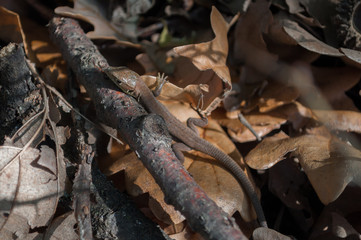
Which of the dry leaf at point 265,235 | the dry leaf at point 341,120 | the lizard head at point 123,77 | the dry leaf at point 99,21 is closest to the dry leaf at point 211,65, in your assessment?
the lizard head at point 123,77

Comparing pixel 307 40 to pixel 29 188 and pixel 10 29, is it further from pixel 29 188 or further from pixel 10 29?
pixel 10 29

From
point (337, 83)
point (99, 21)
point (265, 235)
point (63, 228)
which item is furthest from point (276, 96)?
point (63, 228)

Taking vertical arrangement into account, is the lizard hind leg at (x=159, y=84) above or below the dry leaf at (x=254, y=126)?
above

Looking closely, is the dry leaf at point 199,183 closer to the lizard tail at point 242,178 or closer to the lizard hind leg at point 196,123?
the lizard tail at point 242,178

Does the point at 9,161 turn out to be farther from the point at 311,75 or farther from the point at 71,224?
the point at 311,75

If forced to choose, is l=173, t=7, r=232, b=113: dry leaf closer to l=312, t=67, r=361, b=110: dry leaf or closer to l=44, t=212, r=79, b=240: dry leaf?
l=312, t=67, r=361, b=110: dry leaf

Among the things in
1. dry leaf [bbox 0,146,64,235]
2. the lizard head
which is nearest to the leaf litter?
dry leaf [bbox 0,146,64,235]
